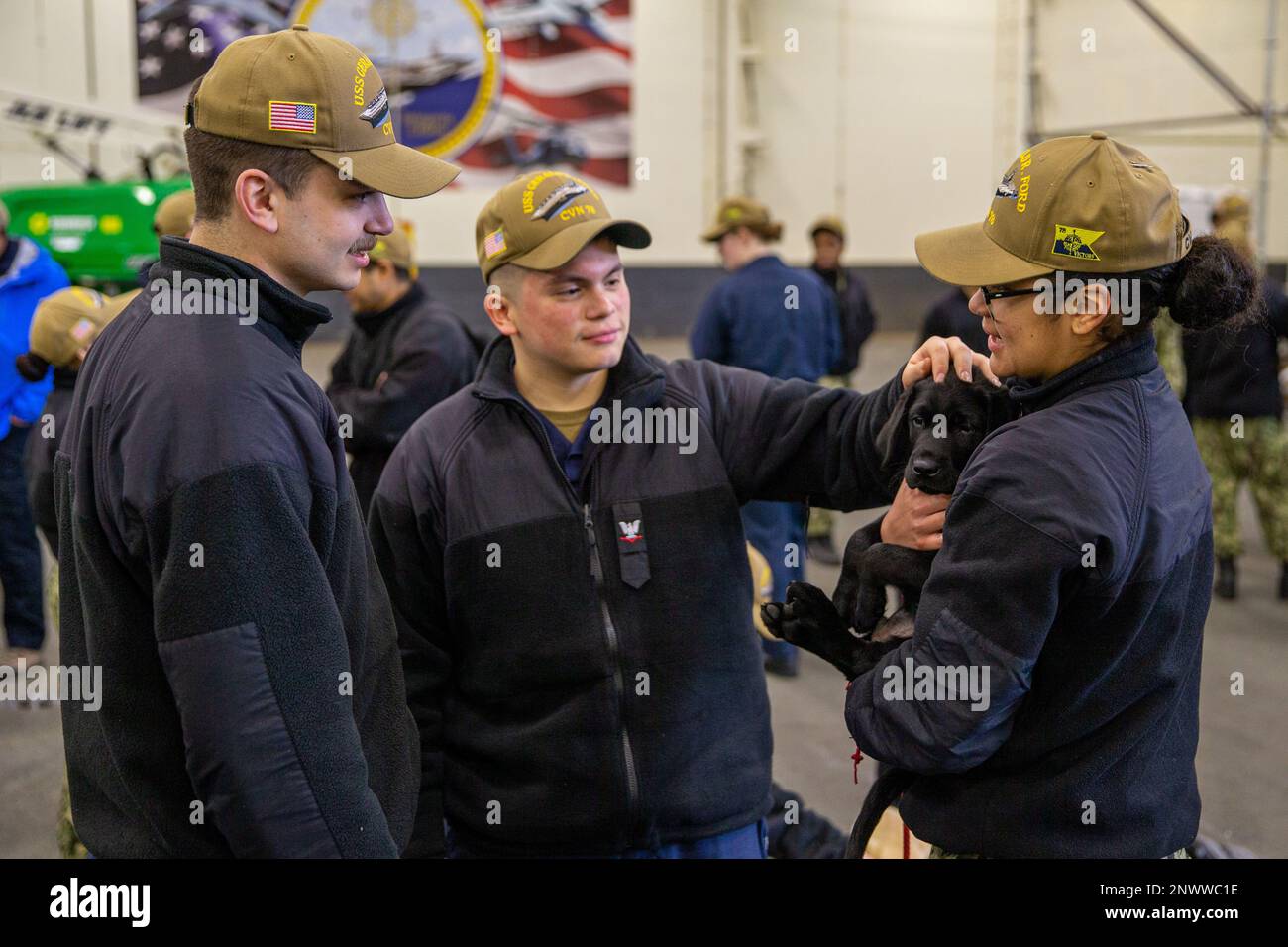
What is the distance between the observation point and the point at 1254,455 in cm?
572

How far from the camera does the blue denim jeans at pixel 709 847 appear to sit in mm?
1949

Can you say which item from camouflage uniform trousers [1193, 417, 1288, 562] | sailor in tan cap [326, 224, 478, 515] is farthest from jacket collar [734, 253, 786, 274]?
camouflage uniform trousers [1193, 417, 1288, 562]

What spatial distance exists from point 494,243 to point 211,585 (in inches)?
41.0

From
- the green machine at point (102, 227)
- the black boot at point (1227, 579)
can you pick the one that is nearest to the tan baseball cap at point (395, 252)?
the black boot at point (1227, 579)

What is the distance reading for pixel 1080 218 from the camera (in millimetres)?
1450

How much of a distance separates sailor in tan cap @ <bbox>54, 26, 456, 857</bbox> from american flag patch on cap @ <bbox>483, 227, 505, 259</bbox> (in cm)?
55

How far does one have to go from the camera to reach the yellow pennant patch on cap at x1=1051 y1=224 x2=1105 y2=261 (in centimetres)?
145

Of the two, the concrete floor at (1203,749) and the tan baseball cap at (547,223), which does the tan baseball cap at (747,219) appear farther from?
the tan baseball cap at (547,223)

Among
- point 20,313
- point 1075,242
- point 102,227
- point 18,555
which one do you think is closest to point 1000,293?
point 1075,242

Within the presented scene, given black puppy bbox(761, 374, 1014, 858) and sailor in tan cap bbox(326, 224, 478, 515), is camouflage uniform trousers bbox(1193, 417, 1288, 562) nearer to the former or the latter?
sailor in tan cap bbox(326, 224, 478, 515)
